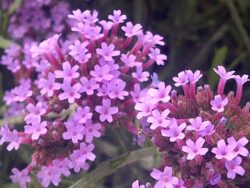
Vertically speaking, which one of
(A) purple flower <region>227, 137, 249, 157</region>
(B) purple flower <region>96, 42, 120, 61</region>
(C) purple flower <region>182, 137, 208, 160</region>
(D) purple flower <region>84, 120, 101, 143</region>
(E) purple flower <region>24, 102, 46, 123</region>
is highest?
(B) purple flower <region>96, 42, 120, 61</region>

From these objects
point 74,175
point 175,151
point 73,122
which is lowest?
point 74,175

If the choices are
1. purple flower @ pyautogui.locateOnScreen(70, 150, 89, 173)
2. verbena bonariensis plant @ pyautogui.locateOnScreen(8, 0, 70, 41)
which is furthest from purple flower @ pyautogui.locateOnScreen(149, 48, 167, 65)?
verbena bonariensis plant @ pyautogui.locateOnScreen(8, 0, 70, 41)

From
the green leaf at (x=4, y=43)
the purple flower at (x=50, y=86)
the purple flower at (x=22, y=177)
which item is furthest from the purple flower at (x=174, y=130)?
the green leaf at (x=4, y=43)

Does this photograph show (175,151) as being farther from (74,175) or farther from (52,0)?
(52,0)

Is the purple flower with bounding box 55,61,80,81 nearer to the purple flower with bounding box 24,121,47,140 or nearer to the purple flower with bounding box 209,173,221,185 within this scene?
the purple flower with bounding box 24,121,47,140

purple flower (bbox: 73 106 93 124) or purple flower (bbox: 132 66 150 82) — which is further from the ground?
purple flower (bbox: 73 106 93 124)

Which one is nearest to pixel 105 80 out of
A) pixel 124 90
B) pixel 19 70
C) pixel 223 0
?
pixel 124 90
